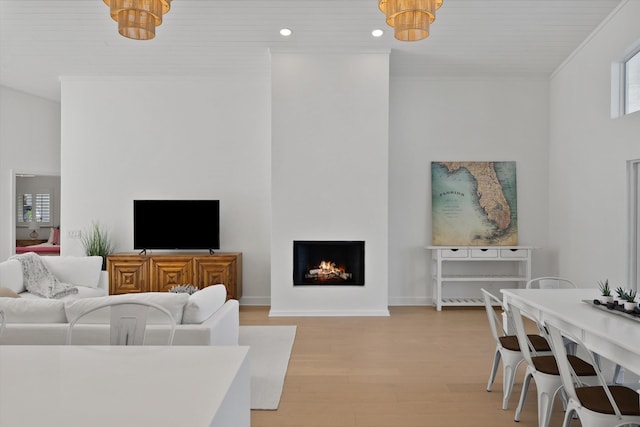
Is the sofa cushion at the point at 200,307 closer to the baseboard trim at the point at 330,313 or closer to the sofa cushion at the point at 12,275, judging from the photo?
the baseboard trim at the point at 330,313

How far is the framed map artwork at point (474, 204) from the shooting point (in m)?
6.70

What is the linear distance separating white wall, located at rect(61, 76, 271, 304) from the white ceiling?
35cm

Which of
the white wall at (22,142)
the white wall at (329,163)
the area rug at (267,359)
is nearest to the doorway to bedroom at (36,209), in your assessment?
the white wall at (22,142)

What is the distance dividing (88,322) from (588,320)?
3.12 meters

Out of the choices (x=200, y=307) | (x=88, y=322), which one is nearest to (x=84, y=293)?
(x=88, y=322)

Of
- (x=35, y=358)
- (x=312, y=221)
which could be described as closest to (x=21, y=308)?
(x=35, y=358)

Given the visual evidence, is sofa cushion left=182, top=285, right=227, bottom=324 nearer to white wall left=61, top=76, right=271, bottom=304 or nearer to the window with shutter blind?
white wall left=61, top=76, right=271, bottom=304

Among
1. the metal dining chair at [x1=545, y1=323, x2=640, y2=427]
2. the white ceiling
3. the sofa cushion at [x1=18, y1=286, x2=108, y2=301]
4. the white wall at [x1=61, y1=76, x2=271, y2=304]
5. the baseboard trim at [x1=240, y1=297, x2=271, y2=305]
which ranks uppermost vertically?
the white ceiling

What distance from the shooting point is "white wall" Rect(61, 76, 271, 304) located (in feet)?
22.4

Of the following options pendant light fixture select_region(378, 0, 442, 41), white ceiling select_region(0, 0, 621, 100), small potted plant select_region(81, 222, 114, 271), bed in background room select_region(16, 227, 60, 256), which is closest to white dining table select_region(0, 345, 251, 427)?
pendant light fixture select_region(378, 0, 442, 41)

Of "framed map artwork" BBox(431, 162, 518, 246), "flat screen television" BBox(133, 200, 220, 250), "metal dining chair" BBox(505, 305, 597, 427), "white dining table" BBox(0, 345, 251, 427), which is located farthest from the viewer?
"framed map artwork" BBox(431, 162, 518, 246)

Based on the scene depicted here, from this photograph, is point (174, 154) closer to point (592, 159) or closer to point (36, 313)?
point (36, 313)

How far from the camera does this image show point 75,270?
5.67m

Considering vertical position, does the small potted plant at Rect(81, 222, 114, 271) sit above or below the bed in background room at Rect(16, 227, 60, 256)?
above
